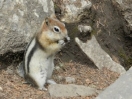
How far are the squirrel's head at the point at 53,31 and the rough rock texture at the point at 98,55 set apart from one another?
131cm

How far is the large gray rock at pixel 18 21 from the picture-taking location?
19.7 ft

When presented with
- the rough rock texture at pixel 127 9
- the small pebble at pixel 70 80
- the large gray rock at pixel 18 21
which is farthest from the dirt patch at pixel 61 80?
the rough rock texture at pixel 127 9

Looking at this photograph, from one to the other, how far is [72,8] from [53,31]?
5.62 ft

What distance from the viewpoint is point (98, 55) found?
23.6ft

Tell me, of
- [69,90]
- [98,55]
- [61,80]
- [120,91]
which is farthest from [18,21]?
[120,91]

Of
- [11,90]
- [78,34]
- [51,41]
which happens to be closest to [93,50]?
[78,34]

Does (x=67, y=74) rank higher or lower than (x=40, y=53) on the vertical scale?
lower

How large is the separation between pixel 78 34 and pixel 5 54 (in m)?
1.61

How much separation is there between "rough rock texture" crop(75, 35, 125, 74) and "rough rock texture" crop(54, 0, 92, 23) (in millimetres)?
487

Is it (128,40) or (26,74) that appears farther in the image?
(128,40)

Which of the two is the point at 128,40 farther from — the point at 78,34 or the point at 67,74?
the point at 67,74

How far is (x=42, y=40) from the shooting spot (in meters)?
5.73

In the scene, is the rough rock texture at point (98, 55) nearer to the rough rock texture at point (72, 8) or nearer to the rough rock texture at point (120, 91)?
the rough rock texture at point (72, 8)

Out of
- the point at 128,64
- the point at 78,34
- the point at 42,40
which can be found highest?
the point at 42,40
